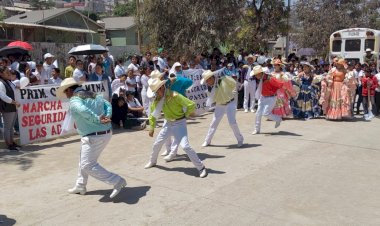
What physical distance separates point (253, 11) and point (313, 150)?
15697 millimetres

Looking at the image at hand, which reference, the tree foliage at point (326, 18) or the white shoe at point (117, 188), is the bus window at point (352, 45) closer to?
the tree foliage at point (326, 18)

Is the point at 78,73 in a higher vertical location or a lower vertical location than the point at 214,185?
higher

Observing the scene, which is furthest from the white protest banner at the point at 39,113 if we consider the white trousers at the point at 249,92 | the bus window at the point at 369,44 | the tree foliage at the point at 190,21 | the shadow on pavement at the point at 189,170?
the bus window at the point at 369,44

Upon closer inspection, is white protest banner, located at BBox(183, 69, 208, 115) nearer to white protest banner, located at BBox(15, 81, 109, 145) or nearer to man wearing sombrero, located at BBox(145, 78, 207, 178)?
white protest banner, located at BBox(15, 81, 109, 145)

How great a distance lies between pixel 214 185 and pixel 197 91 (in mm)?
7763

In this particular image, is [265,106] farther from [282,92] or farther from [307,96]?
[307,96]

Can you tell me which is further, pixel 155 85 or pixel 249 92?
pixel 249 92

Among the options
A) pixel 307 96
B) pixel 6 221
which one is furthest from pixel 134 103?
pixel 6 221

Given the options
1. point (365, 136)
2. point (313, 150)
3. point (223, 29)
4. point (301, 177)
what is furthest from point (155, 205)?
point (223, 29)

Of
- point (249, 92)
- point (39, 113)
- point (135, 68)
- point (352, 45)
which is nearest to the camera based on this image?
point (39, 113)

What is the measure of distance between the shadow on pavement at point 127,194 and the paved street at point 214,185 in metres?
0.01

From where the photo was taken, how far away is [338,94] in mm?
12680

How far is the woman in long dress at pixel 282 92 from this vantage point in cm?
1096

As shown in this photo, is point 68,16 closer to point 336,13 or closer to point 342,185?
point 336,13
